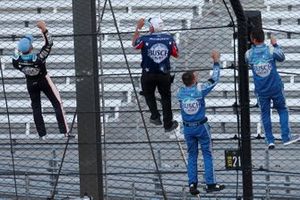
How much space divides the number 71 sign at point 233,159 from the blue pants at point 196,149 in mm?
441

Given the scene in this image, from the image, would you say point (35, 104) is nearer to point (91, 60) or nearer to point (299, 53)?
point (91, 60)

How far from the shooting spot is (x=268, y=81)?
24.3 feet

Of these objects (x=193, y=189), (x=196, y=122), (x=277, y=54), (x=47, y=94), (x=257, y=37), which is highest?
(x=257, y=37)

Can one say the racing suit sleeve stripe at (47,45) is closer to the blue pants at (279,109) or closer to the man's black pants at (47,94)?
the man's black pants at (47,94)

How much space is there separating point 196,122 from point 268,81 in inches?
25.9

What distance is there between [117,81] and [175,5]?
1439mm

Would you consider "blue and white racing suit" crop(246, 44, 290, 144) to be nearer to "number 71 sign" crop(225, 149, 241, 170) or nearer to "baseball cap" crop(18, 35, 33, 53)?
"number 71 sign" crop(225, 149, 241, 170)

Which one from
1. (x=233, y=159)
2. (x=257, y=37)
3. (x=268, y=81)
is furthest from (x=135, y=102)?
(x=233, y=159)

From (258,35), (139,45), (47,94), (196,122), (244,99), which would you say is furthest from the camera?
(47,94)

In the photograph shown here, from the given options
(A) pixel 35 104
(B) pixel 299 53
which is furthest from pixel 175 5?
(A) pixel 35 104

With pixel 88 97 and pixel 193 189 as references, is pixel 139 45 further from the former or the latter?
pixel 193 189

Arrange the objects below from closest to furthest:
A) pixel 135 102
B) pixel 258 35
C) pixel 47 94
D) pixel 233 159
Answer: pixel 233 159, pixel 258 35, pixel 47 94, pixel 135 102

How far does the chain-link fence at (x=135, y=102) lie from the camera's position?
9797mm

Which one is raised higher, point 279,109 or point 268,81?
point 268,81
